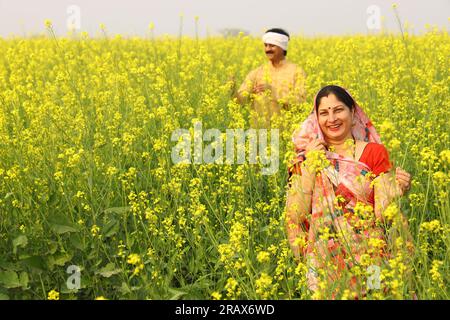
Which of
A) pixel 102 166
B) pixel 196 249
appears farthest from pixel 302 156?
pixel 102 166

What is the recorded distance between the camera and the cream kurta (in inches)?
221

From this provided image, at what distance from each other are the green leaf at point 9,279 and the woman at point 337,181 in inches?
52.0

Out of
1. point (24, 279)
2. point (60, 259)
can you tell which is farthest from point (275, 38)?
point (24, 279)

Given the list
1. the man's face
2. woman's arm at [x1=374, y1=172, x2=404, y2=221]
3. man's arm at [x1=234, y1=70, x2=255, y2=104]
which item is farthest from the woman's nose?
the man's face

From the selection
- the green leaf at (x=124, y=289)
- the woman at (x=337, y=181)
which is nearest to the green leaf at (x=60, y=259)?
the green leaf at (x=124, y=289)

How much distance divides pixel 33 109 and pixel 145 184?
1.23 m

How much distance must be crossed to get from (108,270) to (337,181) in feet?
4.10

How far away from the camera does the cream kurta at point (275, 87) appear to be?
18.4 ft

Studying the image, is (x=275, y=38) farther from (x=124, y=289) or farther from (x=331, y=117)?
(x=124, y=289)

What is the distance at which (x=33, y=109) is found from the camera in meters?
5.04

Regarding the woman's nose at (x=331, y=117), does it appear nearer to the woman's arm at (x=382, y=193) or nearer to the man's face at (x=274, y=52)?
the woman's arm at (x=382, y=193)

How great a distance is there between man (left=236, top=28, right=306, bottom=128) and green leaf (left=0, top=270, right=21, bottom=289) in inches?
105
